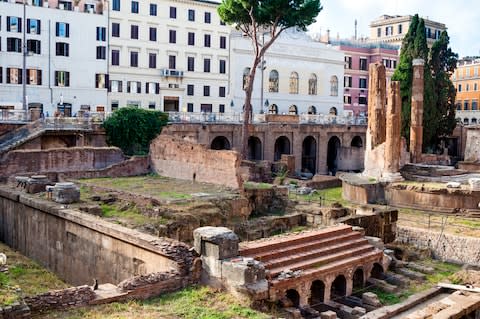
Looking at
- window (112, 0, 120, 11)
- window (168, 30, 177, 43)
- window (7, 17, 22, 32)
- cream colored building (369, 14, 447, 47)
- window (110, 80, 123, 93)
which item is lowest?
window (110, 80, 123, 93)

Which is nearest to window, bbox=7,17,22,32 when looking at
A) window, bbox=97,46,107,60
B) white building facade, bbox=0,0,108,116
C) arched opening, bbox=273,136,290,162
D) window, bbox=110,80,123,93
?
white building facade, bbox=0,0,108,116

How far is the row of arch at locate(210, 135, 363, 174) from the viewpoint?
40591 mm

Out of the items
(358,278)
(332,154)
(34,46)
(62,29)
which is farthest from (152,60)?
(358,278)

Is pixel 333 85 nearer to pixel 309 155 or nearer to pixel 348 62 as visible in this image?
pixel 348 62

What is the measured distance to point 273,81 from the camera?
167 ft

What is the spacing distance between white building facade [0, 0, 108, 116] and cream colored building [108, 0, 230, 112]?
1357 millimetres

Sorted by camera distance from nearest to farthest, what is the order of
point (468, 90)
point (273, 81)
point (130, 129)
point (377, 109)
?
1. point (377, 109)
2. point (130, 129)
3. point (273, 81)
4. point (468, 90)

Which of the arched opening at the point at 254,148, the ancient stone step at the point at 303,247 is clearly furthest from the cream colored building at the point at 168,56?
the ancient stone step at the point at 303,247

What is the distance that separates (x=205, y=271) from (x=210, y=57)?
36798mm

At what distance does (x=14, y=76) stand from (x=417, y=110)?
25.4 meters

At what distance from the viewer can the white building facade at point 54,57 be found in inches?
1486

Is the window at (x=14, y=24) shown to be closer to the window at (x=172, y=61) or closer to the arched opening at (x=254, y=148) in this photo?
the window at (x=172, y=61)

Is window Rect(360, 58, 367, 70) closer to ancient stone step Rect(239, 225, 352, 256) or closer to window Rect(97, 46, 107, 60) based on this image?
window Rect(97, 46, 107, 60)

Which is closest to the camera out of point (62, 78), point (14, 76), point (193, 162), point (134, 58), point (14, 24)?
point (193, 162)
